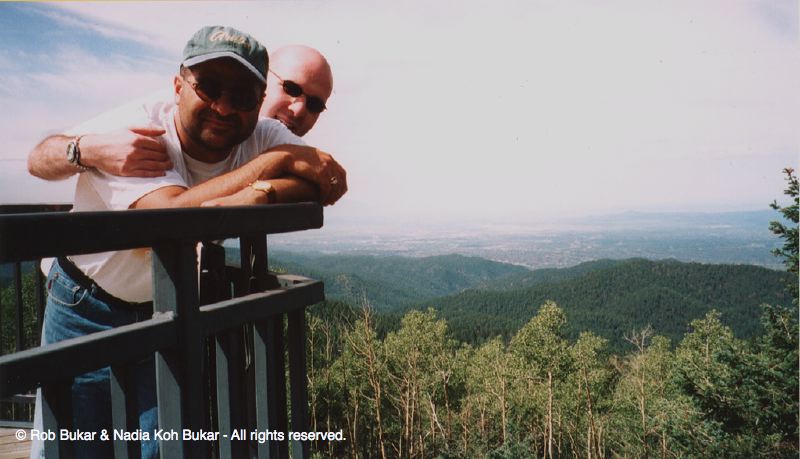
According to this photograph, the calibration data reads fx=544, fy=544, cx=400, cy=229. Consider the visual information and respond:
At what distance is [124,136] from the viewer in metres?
1.22

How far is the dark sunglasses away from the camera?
4.19 feet

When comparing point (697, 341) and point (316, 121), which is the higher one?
point (316, 121)

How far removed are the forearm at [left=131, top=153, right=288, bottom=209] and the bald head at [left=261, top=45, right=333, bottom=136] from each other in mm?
912

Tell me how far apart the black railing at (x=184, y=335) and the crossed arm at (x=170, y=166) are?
4.2 inches

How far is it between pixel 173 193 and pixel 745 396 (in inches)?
667

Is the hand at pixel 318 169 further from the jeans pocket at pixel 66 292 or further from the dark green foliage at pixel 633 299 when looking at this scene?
the dark green foliage at pixel 633 299

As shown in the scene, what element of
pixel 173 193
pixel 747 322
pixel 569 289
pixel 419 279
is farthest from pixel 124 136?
pixel 419 279

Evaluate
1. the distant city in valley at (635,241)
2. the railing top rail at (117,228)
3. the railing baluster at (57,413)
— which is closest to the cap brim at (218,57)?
the railing top rail at (117,228)

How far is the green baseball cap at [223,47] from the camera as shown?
122 centimetres

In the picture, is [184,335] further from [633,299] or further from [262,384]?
[633,299]

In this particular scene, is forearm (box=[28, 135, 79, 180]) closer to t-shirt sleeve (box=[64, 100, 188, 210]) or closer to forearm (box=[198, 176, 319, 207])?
t-shirt sleeve (box=[64, 100, 188, 210])

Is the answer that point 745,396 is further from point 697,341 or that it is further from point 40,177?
point 697,341

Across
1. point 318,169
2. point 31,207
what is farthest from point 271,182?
point 31,207

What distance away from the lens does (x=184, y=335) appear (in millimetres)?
879
